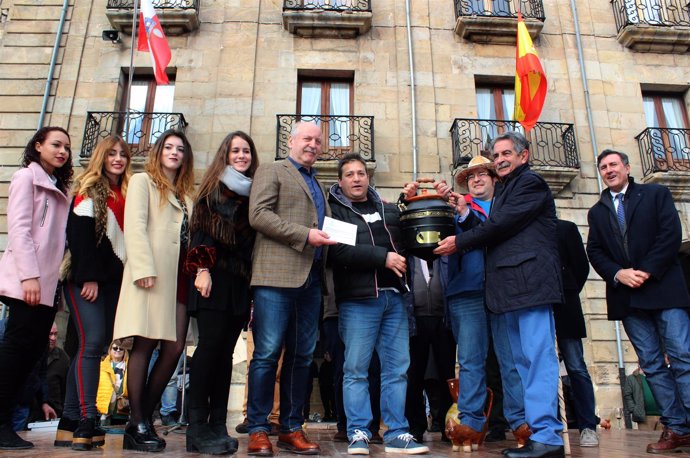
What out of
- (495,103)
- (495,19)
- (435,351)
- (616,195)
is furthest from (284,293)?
(495,19)

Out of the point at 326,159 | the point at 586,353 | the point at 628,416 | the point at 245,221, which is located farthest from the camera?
the point at 326,159

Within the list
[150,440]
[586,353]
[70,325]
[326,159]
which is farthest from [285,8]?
[150,440]

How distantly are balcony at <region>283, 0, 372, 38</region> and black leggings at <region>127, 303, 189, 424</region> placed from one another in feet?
28.7

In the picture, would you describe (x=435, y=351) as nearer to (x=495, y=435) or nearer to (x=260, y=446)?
(x=495, y=435)

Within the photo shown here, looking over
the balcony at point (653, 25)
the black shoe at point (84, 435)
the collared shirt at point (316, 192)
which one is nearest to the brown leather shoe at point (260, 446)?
the black shoe at point (84, 435)

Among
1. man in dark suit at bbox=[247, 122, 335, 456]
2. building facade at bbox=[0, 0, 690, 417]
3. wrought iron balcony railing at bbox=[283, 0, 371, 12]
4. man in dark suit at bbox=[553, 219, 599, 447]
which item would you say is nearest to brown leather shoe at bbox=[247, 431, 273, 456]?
man in dark suit at bbox=[247, 122, 335, 456]

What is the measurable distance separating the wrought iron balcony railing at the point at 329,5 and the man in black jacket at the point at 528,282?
8428 mm

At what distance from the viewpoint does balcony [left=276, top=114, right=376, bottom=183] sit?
10.0m

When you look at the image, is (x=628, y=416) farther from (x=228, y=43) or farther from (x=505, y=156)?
(x=228, y=43)

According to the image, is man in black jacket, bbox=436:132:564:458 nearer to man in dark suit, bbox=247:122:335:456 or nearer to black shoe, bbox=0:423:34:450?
man in dark suit, bbox=247:122:335:456

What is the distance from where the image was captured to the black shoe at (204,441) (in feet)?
9.25

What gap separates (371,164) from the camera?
970cm

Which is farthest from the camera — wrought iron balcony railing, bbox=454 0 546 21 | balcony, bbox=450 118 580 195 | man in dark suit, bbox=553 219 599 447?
wrought iron balcony railing, bbox=454 0 546 21

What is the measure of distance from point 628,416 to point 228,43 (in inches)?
393
